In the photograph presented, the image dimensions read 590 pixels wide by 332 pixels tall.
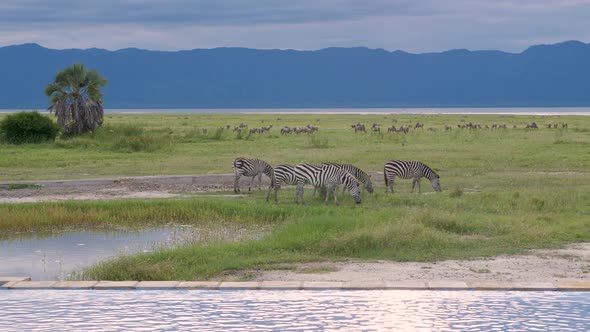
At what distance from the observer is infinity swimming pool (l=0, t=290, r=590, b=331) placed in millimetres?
8961

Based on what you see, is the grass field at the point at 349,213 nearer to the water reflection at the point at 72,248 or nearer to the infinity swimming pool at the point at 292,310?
the water reflection at the point at 72,248

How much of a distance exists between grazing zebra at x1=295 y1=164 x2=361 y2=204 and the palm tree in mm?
26920

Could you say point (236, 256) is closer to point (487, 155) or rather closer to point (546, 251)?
point (546, 251)

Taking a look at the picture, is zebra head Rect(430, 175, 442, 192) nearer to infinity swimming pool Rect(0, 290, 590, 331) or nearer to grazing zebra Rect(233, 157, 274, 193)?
grazing zebra Rect(233, 157, 274, 193)

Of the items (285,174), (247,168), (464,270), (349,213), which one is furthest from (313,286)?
(247,168)

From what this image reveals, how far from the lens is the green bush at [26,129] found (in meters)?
43.8

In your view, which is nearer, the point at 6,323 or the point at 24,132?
the point at 6,323

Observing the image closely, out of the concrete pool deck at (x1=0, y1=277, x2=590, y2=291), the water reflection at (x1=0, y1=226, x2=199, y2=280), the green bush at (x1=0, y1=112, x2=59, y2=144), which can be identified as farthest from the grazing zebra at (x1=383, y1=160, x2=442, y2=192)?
the green bush at (x1=0, y1=112, x2=59, y2=144)

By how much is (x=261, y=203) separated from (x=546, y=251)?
304 inches

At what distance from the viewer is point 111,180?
2542cm

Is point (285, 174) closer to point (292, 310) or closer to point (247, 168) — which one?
point (247, 168)

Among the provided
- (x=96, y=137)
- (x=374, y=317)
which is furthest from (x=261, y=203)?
(x=96, y=137)

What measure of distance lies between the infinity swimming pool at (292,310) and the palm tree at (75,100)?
36.1m

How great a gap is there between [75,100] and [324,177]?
28.0m
